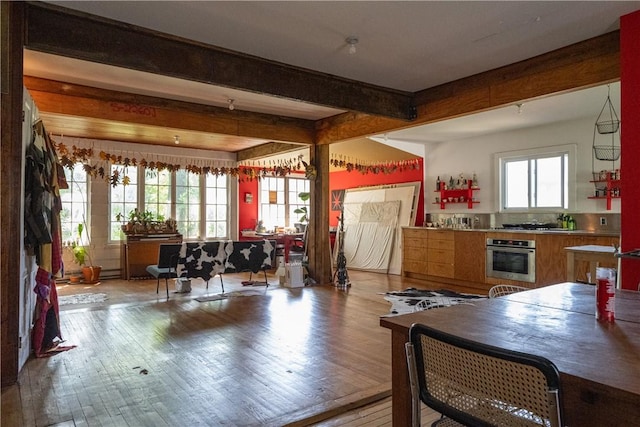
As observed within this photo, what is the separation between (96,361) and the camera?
3.24 m

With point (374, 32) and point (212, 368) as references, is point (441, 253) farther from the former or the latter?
point (212, 368)

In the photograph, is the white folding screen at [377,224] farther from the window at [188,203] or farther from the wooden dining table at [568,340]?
the wooden dining table at [568,340]

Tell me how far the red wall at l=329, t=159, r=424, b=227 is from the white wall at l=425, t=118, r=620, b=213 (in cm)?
17

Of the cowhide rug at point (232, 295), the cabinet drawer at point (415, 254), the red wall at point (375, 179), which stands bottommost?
the cowhide rug at point (232, 295)

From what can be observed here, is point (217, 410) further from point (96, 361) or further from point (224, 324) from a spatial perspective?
point (224, 324)

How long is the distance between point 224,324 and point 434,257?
4.03m

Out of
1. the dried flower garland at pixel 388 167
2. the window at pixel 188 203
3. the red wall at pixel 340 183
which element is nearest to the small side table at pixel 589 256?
the red wall at pixel 340 183

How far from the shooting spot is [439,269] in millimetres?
6918

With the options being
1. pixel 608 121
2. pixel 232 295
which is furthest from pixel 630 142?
pixel 232 295

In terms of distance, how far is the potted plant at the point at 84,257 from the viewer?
713 centimetres

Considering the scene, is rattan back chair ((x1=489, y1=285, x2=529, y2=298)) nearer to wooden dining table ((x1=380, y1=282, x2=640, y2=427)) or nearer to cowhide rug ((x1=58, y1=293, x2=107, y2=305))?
wooden dining table ((x1=380, y1=282, x2=640, y2=427))

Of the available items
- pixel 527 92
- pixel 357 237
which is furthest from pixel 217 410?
pixel 357 237

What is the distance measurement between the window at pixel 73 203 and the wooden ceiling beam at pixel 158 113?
3.03 m

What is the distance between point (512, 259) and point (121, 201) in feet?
23.3
